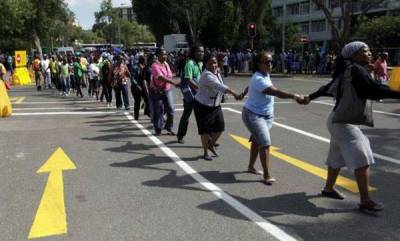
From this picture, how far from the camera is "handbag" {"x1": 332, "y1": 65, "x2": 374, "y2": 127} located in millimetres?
5883

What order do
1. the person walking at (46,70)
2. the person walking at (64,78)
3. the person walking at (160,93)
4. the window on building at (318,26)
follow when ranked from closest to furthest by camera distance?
1. the person walking at (160,93)
2. the person walking at (64,78)
3. the person walking at (46,70)
4. the window on building at (318,26)

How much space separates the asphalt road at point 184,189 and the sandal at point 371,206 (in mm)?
71

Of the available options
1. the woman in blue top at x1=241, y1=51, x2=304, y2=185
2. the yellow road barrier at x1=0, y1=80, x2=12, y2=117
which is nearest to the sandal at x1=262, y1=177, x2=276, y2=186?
the woman in blue top at x1=241, y1=51, x2=304, y2=185

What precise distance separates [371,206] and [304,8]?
79.0 m

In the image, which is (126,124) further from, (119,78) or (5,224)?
(5,224)

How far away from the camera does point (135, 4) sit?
2886 inches

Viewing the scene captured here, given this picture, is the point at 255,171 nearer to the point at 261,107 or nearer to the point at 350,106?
the point at 261,107

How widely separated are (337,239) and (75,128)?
9.00 m

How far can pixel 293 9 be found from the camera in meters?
85.4

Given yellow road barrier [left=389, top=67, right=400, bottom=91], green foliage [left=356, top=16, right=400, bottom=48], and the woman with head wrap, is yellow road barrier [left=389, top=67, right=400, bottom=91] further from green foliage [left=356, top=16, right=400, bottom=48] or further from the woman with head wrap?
green foliage [left=356, top=16, right=400, bottom=48]

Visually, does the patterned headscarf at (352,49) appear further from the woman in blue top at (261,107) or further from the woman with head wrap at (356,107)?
the woman in blue top at (261,107)

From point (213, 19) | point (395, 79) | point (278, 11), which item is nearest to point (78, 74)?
point (395, 79)

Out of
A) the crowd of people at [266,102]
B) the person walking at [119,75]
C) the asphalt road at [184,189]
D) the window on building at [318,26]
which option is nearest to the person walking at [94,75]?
the person walking at [119,75]

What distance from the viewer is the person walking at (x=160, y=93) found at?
11133mm
